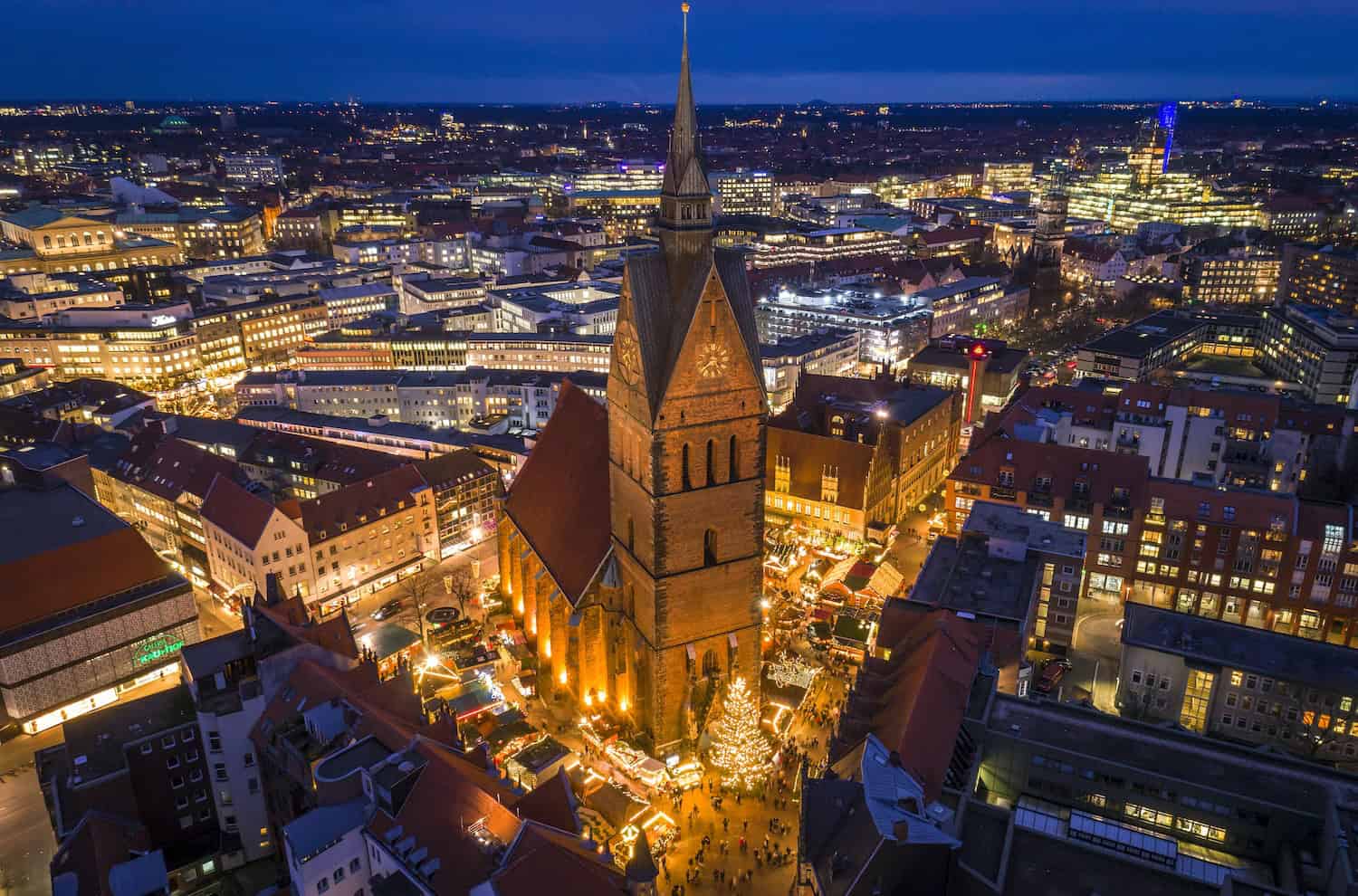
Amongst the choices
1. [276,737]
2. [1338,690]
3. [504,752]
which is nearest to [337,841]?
[276,737]

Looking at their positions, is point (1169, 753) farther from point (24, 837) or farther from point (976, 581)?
point (24, 837)

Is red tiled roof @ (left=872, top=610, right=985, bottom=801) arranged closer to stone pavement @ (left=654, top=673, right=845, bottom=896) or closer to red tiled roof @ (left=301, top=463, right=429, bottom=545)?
stone pavement @ (left=654, top=673, right=845, bottom=896)

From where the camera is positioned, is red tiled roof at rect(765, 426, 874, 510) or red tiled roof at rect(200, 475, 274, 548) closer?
red tiled roof at rect(200, 475, 274, 548)

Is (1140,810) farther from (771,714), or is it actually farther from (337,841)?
(337,841)

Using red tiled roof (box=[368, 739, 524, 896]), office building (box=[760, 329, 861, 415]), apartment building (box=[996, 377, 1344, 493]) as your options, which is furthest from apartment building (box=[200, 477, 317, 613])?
apartment building (box=[996, 377, 1344, 493])

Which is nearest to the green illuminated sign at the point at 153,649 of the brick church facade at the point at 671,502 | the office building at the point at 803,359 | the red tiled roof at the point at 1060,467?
the brick church facade at the point at 671,502

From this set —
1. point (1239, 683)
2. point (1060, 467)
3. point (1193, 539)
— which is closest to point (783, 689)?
point (1239, 683)

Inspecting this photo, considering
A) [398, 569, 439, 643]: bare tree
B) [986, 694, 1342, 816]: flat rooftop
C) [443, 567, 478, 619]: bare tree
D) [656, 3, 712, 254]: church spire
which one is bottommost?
[398, 569, 439, 643]: bare tree
